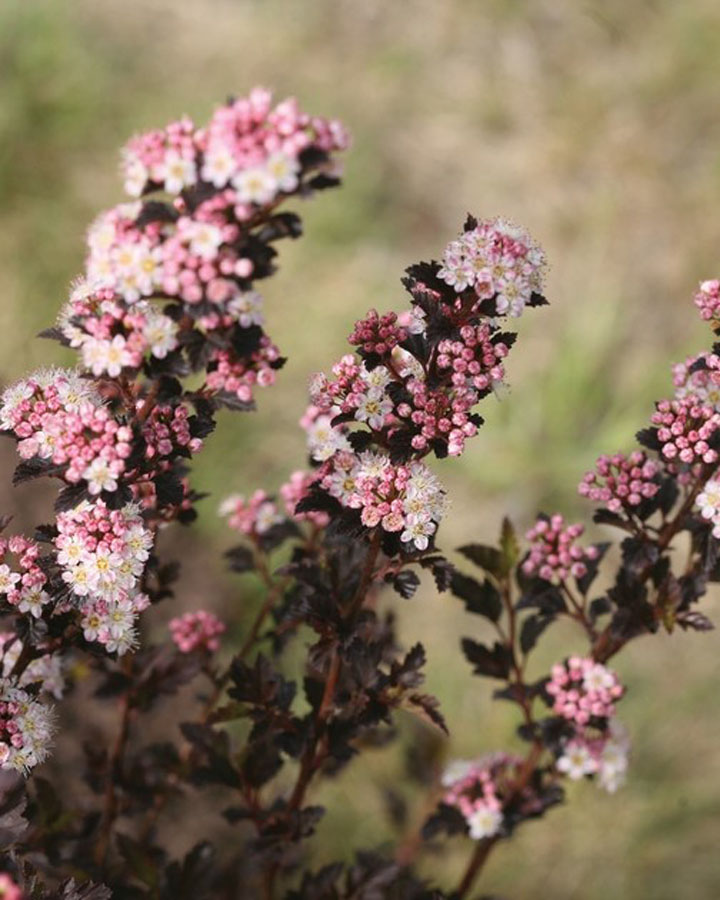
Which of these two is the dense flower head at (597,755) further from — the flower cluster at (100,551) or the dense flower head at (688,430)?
the flower cluster at (100,551)

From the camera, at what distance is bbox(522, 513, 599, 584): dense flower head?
2201 millimetres

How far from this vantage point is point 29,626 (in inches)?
70.8

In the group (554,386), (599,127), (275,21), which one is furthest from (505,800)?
(275,21)

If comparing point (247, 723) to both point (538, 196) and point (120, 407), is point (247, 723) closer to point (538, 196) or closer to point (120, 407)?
point (120, 407)

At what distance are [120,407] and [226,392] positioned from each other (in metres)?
0.21

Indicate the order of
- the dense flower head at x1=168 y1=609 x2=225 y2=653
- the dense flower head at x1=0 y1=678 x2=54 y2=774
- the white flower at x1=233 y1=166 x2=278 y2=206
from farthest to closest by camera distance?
the dense flower head at x1=168 y1=609 x2=225 y2=653, the dense flower head at x1=0 y1=678 x2=54 y2=774, the white flower at x1=233 y1=166 x2=278 y2=206

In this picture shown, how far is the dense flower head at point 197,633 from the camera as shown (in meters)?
2.47

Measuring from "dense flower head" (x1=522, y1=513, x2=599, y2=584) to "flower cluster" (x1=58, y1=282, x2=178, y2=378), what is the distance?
91 centimetres

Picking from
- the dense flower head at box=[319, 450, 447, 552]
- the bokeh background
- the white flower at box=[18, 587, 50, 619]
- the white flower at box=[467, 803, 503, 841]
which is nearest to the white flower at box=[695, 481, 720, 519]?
the dense flower head at box=[319, 450, 447, 552]

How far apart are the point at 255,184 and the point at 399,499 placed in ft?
1.77

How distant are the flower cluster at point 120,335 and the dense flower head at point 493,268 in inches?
17.0

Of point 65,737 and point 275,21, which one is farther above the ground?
point 275,21

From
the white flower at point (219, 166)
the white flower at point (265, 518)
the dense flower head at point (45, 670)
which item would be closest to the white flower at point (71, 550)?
the dense flower head at point (45, 670)

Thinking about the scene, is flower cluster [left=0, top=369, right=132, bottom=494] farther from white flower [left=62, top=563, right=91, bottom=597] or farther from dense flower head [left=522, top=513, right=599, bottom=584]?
Result: dense flower head [left=522, top=513, right=599, bottom=584]
